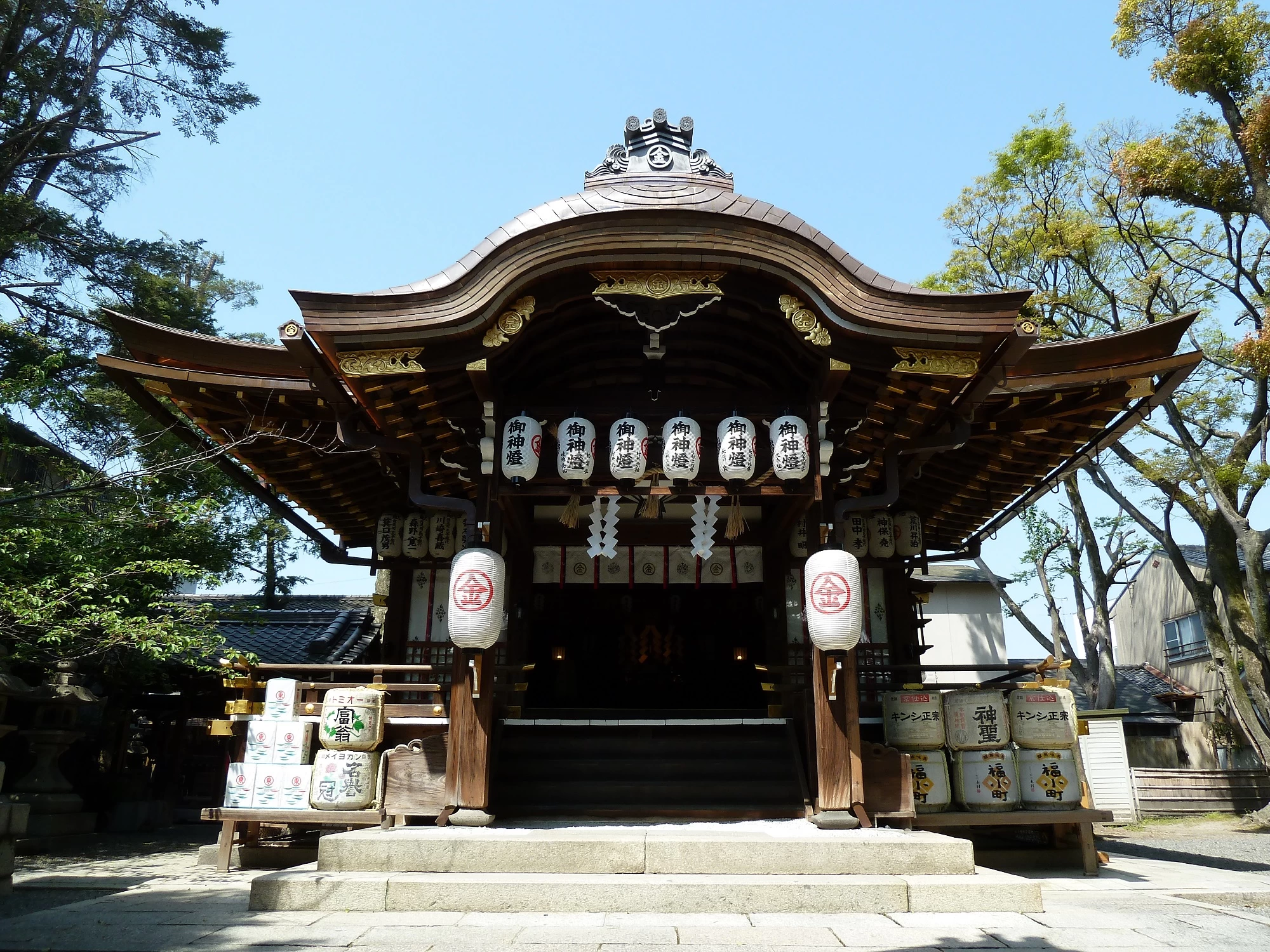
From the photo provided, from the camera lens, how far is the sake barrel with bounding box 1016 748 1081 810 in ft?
28.8

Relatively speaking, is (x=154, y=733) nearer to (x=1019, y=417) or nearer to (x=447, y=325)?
(x=447, y=325)

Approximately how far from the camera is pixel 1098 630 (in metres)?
23.4


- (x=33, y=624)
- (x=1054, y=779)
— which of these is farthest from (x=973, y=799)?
(x=33, y=624)

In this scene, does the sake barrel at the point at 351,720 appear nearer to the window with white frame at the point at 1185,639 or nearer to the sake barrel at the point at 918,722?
the sake barrel at the point at 918,722

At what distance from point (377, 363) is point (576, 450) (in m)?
2.09

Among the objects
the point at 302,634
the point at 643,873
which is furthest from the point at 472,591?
the point at 302,634

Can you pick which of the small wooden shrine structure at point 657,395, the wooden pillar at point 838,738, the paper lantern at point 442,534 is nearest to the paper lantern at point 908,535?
the small wooden shrine structure at point 657,395

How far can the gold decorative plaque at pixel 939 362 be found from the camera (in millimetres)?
8016

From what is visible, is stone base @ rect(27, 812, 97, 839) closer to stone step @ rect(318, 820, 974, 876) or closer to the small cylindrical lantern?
the small cylindrical lantern

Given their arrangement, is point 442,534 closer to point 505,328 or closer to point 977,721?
point 505,328

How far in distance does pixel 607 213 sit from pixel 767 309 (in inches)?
72.5

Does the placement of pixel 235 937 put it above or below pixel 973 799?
below

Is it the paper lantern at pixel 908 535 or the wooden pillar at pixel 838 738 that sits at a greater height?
the paper lantern at pixel 908 535

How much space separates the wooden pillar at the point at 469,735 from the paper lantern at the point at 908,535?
6230mm
